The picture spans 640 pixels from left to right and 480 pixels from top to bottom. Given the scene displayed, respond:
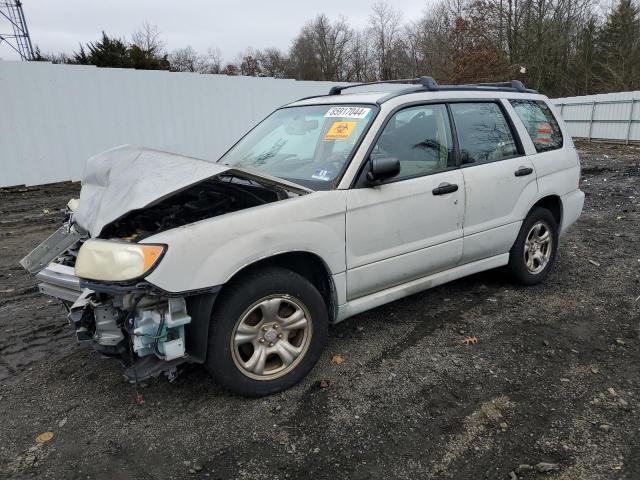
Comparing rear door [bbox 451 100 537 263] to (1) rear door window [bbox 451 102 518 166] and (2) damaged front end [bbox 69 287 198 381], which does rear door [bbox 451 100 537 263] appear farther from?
(2) damaged front end [bbox 69 287 198 381]

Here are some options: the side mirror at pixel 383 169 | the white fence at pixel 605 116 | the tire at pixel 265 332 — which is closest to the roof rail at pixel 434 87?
the side mirror at pixel 383 169

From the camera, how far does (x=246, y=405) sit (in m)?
2.95

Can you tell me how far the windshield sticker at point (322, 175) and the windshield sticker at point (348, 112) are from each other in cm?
53

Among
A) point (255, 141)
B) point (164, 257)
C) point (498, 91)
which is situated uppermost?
point (498, 91)

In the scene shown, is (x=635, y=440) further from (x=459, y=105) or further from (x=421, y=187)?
(x=459, y=105)

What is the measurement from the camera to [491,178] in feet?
13.3

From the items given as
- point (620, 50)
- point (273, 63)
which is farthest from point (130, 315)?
point (273, 63)

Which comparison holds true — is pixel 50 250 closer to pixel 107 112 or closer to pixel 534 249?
pixel 534 249

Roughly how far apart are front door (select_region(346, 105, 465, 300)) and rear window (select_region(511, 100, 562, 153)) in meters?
1.14

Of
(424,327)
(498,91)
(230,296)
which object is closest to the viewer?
(230,296)

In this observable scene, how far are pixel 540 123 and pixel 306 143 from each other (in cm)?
250

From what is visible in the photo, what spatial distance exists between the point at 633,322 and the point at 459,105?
2.34 metres

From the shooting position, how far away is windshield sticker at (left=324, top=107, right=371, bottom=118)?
3.54m

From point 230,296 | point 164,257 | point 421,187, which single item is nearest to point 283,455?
point 230,296
